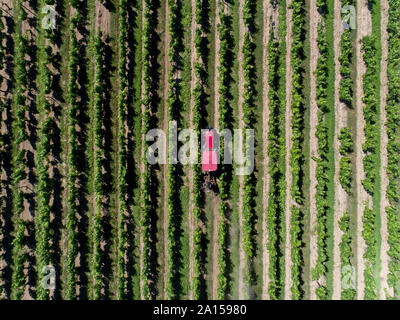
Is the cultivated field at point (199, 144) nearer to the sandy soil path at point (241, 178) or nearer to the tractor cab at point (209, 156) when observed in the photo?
the sandy soil path at point (241, 178)

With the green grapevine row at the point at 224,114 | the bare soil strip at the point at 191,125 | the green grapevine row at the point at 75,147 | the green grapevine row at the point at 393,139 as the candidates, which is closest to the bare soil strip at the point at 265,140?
the green grapevine row at the point at 224,114

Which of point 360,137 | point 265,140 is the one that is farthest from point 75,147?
point 360,137

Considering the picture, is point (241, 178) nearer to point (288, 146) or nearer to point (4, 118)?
point (288, 146)

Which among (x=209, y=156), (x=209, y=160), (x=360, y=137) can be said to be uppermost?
(x=360, y=137)
